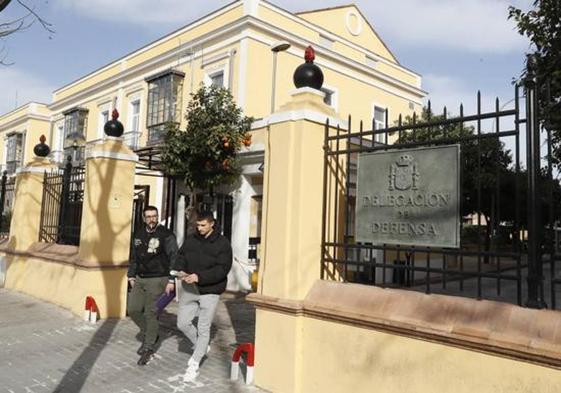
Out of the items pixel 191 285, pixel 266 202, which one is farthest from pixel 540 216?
pixel 191 285

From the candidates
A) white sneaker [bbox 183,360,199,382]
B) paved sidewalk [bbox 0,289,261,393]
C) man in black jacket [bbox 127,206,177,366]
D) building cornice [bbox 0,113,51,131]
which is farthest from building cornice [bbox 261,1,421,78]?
building cornice [bbox 0,113,51,131]

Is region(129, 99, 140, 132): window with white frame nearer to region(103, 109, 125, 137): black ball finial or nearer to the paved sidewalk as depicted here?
region(103, 109, 125, 137): black ball finial

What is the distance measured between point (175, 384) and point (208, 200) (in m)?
9.21

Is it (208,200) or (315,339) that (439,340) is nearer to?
(315,339)

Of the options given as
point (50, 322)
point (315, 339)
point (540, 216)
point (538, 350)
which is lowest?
point (50, 322)

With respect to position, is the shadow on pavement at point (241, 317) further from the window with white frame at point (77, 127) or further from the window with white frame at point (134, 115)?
the window with white frame at point (77, 127)

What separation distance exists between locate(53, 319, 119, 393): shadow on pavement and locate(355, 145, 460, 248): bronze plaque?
A: 3227 millimetres

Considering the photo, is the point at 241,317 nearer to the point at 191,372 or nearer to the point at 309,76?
the point at 191,372

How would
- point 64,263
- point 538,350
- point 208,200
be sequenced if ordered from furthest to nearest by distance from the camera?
point 208,200
point 64,263
point 538,350

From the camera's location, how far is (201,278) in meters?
5.24

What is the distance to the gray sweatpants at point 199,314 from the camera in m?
5.25

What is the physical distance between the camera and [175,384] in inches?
198

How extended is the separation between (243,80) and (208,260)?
12172mm

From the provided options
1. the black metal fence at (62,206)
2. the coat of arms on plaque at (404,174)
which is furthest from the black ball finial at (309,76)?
the black metal fence at (62,206)
